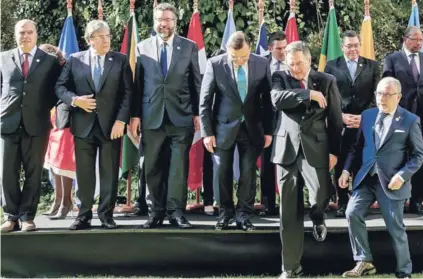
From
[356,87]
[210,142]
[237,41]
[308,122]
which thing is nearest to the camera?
[308,122]

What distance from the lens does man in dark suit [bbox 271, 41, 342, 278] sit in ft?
15.6

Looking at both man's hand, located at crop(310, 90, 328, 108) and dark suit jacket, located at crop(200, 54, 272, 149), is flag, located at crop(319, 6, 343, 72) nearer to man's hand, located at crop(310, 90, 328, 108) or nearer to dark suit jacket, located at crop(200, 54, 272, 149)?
dark suit jacket, located at crop(200, 54, 272, 149)

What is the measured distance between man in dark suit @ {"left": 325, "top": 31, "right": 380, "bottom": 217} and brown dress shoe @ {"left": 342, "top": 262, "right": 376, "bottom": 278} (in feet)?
3.20

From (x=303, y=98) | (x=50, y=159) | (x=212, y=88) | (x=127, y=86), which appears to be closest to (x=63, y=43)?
(x=50, y=159)

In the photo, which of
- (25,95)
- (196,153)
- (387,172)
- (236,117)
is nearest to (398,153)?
(387,172)

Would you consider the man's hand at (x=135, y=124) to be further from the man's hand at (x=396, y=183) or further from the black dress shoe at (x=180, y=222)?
the man's hand at (x=396, y=183)

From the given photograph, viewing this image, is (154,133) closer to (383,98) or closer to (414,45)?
(383,98)

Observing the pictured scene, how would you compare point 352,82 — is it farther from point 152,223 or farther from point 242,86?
point 152,223

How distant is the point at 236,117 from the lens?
518cm

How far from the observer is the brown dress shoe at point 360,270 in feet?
16.1

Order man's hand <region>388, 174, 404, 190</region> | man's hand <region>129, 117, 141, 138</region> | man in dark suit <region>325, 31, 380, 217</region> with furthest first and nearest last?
man in dark suit <region>325, 31, 380, 217</region> < man's hand <region>129, 117, 141, 138</region> < man's hand <region>388, 174, 404, 190</region>

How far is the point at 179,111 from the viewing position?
17.6ft

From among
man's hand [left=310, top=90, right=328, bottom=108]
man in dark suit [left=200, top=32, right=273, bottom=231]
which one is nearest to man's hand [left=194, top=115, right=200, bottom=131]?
man in dark suit [left=200, top=32, right=273, bottom=231]

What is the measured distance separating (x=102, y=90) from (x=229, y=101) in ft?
3.26
